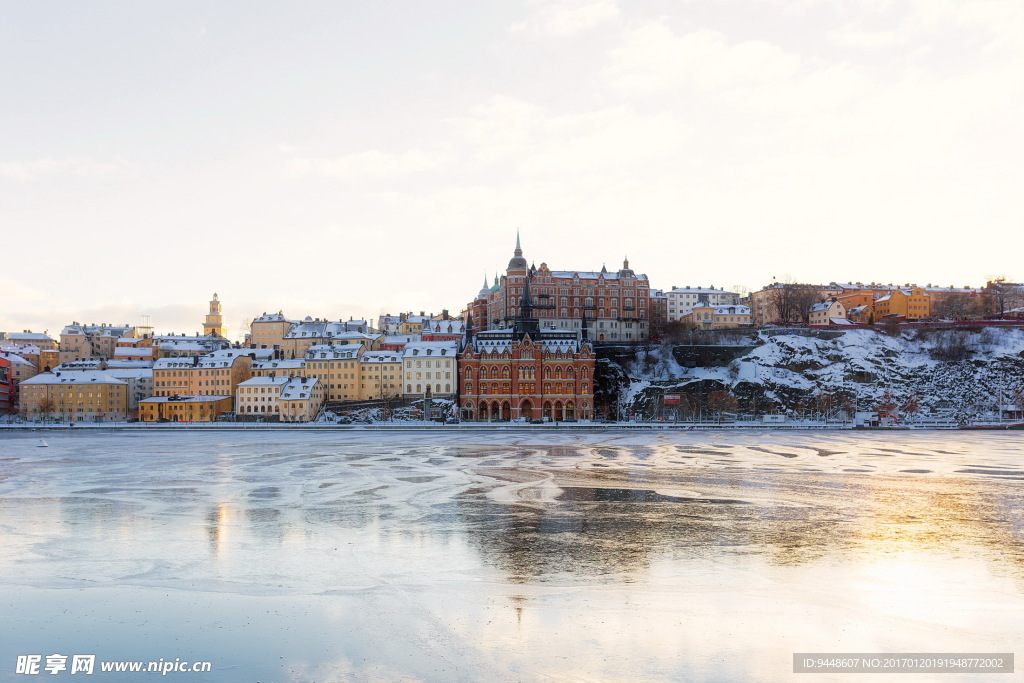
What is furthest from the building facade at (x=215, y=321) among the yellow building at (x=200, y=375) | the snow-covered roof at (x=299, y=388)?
the snow-covered roof at (x=299, y=388)

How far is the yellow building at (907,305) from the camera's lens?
511 ft

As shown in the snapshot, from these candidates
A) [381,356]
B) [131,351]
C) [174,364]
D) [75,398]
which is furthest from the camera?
[131,351]

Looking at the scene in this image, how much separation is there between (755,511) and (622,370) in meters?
88.5

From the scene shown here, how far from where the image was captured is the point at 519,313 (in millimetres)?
134125

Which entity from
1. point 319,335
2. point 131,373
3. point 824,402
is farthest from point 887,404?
point 131,373

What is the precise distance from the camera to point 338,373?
123 metres

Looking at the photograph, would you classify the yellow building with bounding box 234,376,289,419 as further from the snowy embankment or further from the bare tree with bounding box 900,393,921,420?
the bare tree with bounding box 900,393,921,420

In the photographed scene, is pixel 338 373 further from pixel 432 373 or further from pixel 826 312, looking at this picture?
pixel 826 312

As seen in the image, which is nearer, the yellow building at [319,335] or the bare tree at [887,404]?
the bare tree at [887,404]

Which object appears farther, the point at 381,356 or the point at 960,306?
the point at 960,306

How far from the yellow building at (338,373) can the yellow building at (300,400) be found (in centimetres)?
397

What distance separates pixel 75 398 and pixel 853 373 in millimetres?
122039

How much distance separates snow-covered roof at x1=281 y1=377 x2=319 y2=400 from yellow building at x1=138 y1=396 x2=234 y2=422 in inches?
463

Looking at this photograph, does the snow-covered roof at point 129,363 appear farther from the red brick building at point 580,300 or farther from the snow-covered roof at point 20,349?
the red brick building at point 580,300
